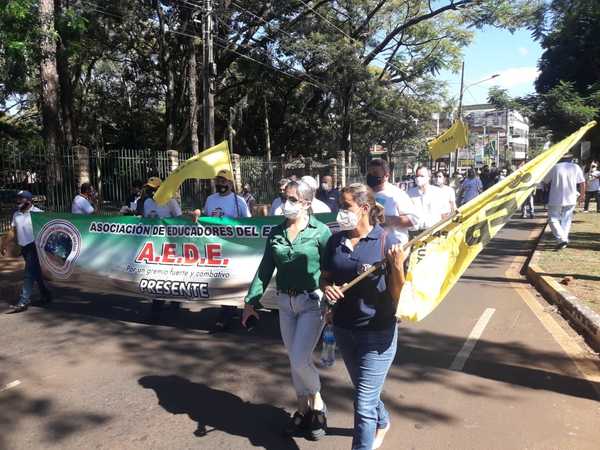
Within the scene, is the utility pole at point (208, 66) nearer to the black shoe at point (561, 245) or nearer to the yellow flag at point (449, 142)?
the yellow flag at point (449, 142)

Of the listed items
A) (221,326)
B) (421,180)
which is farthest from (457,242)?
(421,180)

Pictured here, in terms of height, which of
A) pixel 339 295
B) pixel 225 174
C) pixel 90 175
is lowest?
pixel 339 295

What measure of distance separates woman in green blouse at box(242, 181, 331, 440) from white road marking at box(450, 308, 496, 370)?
1769 mm

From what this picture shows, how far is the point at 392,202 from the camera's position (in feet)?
18.0

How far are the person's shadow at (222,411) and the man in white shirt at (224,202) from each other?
2512 mm

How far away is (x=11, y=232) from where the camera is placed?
6.93 m

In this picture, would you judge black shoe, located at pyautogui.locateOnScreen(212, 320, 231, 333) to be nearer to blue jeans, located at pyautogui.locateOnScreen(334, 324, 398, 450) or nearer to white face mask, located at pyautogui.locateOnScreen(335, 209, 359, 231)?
blue jeans, located at pyautogui.locateOnScreen(334, 324, 398, 450)

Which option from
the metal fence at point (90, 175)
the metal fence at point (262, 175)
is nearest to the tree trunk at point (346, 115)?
the metal fence at point (262, 175)

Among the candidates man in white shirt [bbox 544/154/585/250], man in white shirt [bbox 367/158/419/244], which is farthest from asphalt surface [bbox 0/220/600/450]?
man in white shirt [bbox 544/154/585/250]

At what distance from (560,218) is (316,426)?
8272mm

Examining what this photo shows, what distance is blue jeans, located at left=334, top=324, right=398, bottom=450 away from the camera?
2.87 meters

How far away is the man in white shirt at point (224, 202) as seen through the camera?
21.6 ft

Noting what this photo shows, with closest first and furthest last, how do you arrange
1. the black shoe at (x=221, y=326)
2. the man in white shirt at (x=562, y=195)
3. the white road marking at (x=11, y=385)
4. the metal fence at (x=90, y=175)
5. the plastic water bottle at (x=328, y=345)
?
1. the plastic water bottle at (x=328, y=345)
2. the white road marking at (x=11, y=385)
3. the black shoe at (x=221, y=326)
4. the man in white shirt at (x=562, y=195)
5. the metal fence at (x=90, y=175)

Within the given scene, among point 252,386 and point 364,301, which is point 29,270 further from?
point 364,301
